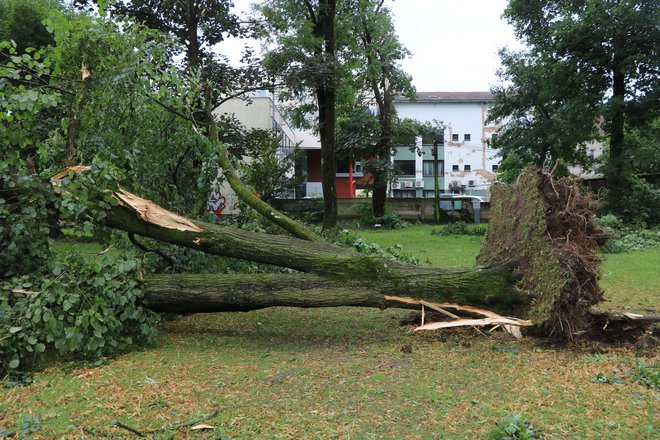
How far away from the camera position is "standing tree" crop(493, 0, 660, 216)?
627 inches

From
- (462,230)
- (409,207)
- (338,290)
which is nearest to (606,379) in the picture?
(338,290)

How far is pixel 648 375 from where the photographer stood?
3.53 metres

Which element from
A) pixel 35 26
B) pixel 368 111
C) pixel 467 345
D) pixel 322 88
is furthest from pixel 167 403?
pixel 368 111

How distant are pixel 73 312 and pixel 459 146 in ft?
165

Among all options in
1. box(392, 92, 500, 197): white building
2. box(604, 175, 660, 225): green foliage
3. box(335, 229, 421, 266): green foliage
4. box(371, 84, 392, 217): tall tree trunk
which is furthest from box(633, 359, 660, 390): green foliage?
box(392, 92, 500, 197): white building

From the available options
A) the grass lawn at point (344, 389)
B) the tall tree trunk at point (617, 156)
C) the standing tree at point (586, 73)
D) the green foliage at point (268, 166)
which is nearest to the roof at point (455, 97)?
the green foliage at point (268, 166)

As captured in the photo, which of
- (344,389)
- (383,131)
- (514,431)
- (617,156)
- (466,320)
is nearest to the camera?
(514,431)

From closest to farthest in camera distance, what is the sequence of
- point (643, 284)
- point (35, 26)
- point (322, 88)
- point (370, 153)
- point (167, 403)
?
point (167, 403) → point (643, 284) → point (322, 88) → point (35, 26) → point (370, 153)

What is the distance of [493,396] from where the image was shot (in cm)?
337

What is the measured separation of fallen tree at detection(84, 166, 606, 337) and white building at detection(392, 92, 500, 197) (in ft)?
149

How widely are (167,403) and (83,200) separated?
200 cm

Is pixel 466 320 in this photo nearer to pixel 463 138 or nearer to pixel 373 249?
pixel 373 249

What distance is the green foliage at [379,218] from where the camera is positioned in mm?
21969

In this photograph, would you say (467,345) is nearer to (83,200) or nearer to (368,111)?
(83,200)
